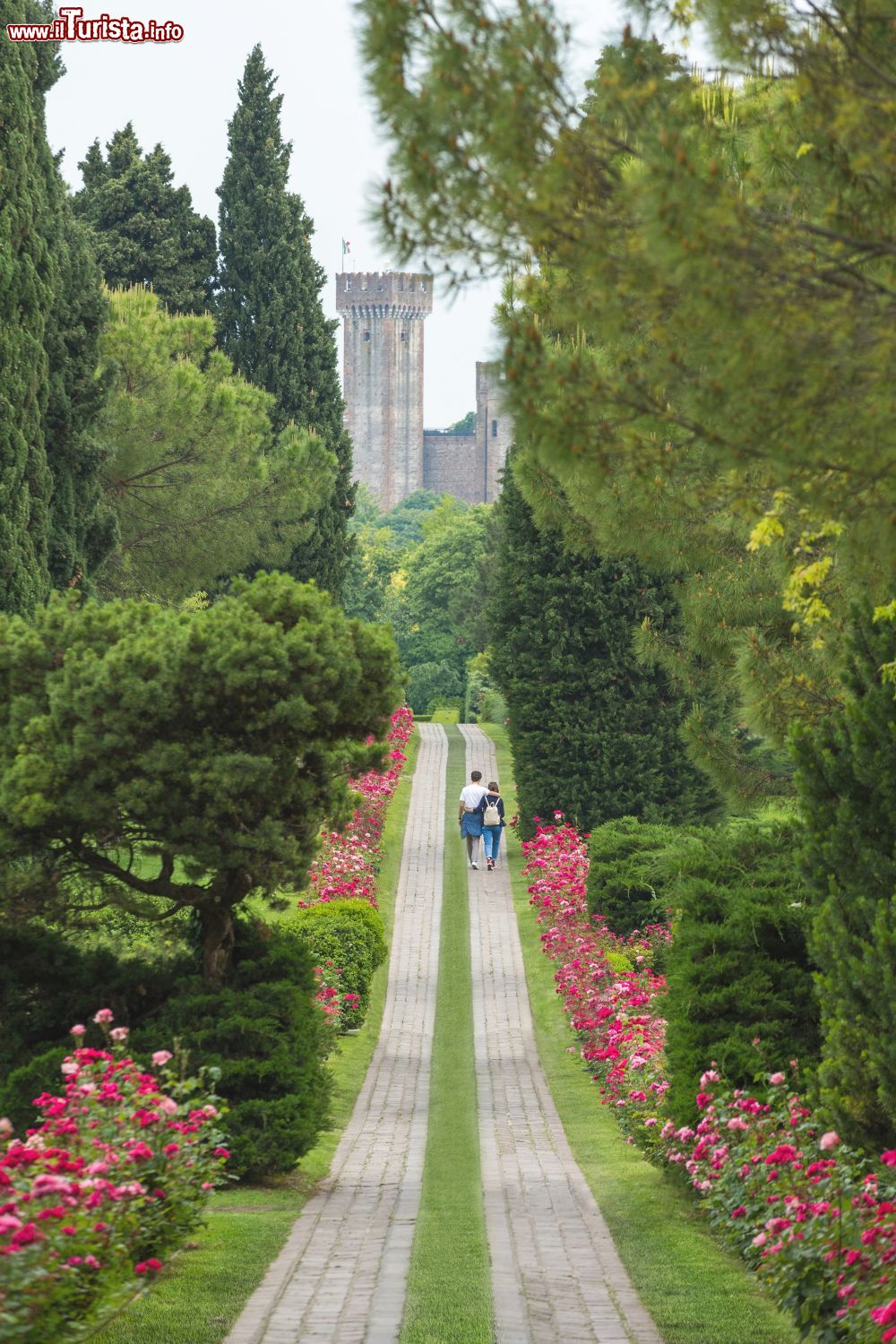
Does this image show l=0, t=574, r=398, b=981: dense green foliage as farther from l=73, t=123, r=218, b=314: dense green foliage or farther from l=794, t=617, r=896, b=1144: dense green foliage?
l=73, t=123, r=218, b=314: dense green foliage

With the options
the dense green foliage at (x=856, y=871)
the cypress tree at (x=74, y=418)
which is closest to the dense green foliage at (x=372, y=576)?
the cypress tree at (x=74, y=418)

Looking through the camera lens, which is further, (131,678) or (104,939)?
(104,939)

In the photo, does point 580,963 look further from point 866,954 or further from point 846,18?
point 846,18

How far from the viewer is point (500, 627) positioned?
25.6 m

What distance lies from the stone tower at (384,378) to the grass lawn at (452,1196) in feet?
364

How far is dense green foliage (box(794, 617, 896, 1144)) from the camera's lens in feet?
25.7

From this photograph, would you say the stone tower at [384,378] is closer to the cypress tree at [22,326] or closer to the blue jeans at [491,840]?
the blue jeans at [491,840]

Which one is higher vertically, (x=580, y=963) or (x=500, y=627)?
(x=500, y=627)

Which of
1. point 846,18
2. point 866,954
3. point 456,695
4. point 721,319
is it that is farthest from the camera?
point 456,695

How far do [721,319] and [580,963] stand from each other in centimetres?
1314

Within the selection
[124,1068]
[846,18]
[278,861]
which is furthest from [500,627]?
[846,18]

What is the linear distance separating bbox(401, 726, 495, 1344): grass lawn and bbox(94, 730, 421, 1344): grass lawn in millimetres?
783

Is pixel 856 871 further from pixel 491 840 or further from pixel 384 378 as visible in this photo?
pixel 384 378

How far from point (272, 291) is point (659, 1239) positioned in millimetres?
29803
